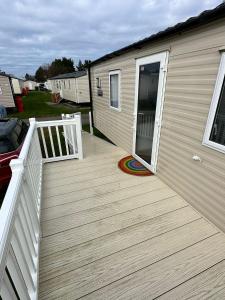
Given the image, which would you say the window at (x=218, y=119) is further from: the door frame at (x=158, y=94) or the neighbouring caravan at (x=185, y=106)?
the door frame at (x=158, y=94)

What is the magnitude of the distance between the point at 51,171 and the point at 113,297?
2.48m

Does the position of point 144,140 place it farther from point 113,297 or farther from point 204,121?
point 113,297

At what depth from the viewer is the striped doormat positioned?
332 cm

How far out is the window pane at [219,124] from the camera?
184 centimetres

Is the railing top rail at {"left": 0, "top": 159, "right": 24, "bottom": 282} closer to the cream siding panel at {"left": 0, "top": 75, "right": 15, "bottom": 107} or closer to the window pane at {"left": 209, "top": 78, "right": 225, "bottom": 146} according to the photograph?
the window pane at {"left": 209, "top": 78, "right": 225, "bottom": 146}

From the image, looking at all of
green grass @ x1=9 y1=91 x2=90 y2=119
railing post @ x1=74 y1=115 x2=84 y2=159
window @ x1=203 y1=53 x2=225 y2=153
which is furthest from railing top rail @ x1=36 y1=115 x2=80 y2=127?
green grass @ x1=9 y1=91 x2=90 y2=119

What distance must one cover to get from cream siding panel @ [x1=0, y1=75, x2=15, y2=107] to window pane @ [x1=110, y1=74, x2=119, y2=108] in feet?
32.9

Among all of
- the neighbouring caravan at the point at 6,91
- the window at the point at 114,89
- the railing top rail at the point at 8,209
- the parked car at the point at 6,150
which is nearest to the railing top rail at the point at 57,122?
the parked car at the point at 6,150

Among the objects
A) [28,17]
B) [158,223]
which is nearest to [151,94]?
[158,223]

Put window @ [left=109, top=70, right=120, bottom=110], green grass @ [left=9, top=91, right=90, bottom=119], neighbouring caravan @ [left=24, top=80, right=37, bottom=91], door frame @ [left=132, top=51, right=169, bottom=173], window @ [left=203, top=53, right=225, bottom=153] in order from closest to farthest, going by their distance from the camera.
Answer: window @ [left=203, top=53, right=225, bottom=153]
door frame @ [left=132, top=51, right=169, bottom=173]
window @ [left=109, top=70, right=120, bottom=110]
green grass @ [left=9, top=91, right=90, bottom=119]
neighbouring caravan @ [left=24, top=80, right=37, bottom=91]

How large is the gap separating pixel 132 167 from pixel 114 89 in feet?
8.03

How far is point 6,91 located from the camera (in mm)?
11812

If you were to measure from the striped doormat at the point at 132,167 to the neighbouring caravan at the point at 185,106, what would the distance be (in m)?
0.13

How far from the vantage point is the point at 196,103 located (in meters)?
2.13
